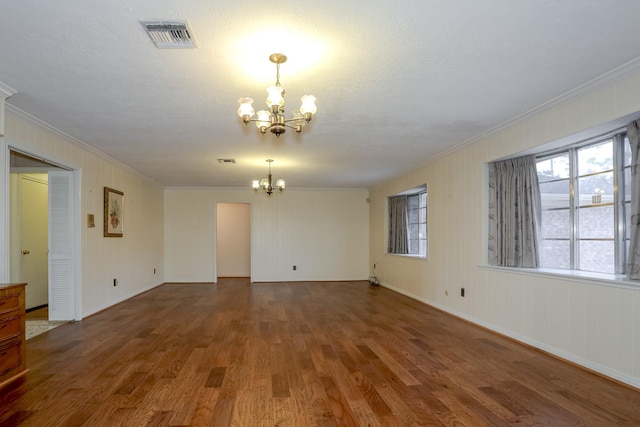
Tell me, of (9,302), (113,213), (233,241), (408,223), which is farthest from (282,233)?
(9,302)

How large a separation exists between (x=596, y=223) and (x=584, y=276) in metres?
0.62

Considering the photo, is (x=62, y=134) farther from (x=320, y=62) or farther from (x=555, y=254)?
(x=555, y=254)

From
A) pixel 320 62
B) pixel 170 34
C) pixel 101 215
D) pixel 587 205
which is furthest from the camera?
pixel 101 215

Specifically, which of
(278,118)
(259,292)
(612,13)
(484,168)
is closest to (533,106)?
(484,168)

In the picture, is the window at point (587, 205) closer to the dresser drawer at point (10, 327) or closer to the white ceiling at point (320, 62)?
the white ceiling at point (320, 62)

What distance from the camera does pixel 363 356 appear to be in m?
3.53

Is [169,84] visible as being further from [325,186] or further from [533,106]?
[325,186]

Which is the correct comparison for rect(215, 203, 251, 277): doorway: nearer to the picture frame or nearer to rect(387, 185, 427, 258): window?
the picture frame

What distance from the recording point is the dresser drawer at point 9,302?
2922 millimetres

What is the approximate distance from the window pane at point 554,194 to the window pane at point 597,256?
0.47 meters

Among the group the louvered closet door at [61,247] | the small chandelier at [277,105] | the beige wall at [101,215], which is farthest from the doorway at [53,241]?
the small chandelier at [277,105]

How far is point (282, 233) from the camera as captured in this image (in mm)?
9453

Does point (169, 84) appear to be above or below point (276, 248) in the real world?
above

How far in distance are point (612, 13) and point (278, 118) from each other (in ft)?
6.78
